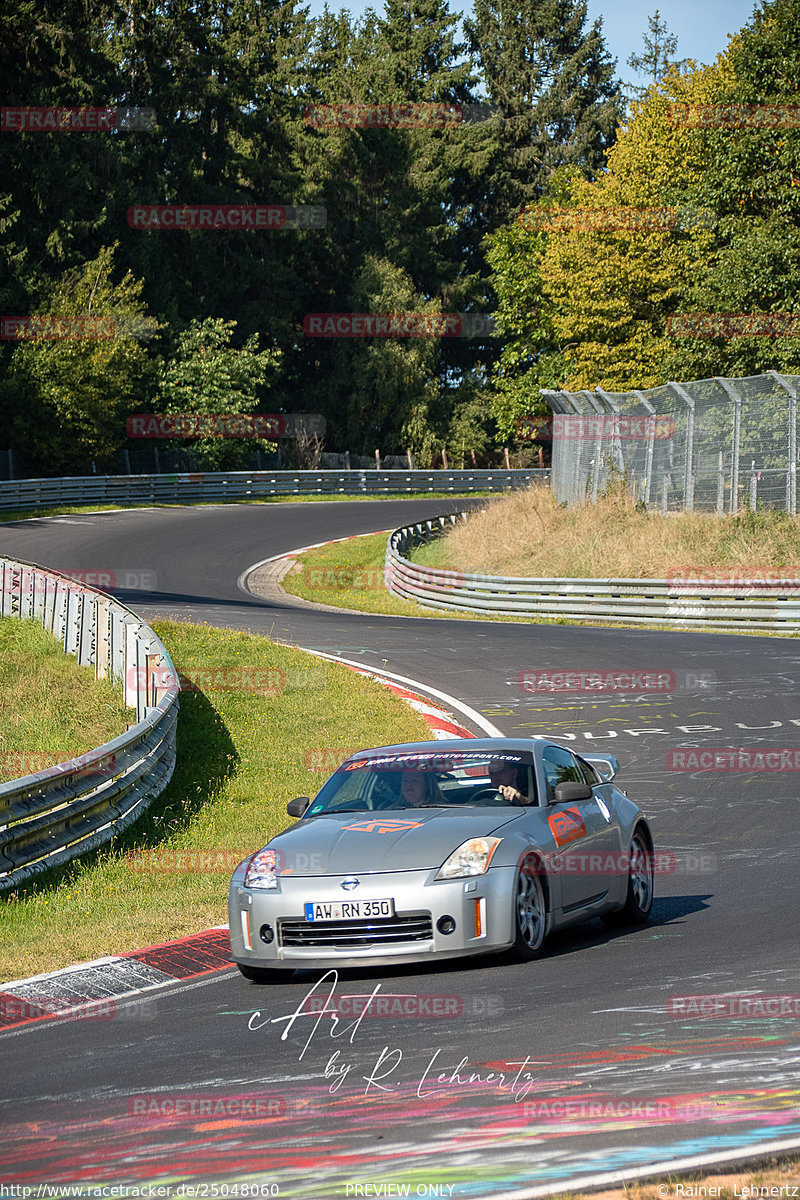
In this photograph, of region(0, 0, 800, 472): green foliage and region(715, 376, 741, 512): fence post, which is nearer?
region(715, 376, 741, 512): fence post

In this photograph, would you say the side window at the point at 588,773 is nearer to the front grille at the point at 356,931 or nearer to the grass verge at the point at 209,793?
the front grille at the point at 356,931

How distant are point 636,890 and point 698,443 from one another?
76.7ft

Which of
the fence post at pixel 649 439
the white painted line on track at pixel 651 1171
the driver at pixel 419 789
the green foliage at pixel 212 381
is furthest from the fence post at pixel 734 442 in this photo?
the green foliage at pixel 212 381

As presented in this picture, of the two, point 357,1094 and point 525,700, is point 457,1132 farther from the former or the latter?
point 525,700

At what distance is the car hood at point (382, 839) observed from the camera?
776 centimetres

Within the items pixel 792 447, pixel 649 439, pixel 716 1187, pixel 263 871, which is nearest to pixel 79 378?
pixel 649 439

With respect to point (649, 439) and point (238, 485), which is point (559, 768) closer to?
point (649, 439)

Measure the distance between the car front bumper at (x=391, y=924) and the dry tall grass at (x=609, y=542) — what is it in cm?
2197

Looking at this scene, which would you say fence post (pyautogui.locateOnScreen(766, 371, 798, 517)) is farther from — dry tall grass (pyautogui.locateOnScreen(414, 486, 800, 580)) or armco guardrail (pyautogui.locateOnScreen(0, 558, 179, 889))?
armco guardrail (pyautogui.locateOnScreen(0, 558, 179, 889))

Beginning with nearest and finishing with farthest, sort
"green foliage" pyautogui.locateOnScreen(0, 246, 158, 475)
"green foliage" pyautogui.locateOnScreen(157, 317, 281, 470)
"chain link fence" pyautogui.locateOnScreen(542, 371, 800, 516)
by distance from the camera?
1. "chain link fence" pyautogui.locateOnScreen(542, 371, 800, 516)
2. "green foliage" pyautogui.locateOnScreen(0, 246, 158, 475)
3. "green foliage" pyautogui.locateOnScreen(157, 317, 281, 470)

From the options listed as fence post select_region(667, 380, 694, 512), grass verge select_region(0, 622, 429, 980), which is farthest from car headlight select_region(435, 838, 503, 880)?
fence post select_region(667, 380, 694, 512)

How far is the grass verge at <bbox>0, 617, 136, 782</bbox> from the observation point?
649 inches

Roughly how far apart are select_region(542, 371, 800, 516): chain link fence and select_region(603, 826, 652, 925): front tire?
A: 20208 millimetres

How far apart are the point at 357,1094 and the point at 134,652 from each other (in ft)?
43.2
